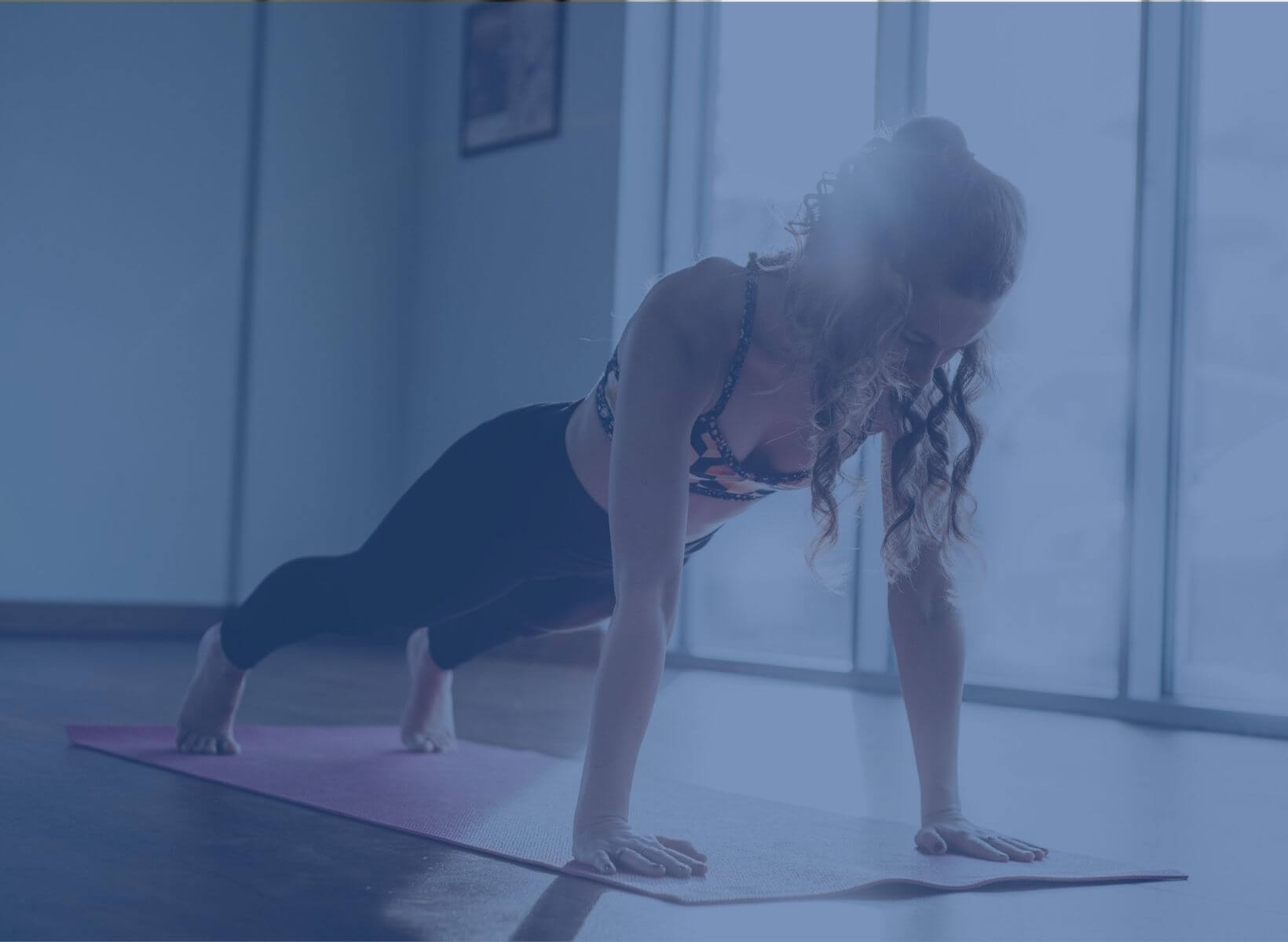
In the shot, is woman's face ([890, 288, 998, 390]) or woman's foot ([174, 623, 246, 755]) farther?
woman's foot ([174, 623, 246, 755])

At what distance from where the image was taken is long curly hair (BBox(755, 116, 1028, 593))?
3.98 feet

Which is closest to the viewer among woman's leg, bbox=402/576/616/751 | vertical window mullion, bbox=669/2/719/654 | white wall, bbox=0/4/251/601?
woman's leg, bbox=402/576/616/751

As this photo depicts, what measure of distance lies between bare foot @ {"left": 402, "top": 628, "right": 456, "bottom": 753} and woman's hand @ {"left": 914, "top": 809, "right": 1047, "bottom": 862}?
0.94 meters

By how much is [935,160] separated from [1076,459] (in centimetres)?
243

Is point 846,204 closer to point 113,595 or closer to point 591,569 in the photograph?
point 591,569

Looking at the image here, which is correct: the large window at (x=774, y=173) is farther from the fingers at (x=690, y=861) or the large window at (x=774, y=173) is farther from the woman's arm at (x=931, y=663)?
the fingers at (x=690, y=861)

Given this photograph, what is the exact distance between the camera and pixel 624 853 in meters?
1.24

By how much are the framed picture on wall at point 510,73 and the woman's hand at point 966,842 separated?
337 cm

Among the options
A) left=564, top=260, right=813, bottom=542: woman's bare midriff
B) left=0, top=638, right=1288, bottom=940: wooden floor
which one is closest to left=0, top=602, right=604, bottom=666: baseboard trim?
left=0, top=638, right=1288, bottom=940: wooden floor

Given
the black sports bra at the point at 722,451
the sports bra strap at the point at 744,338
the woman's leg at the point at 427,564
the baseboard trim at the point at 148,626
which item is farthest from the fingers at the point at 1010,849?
the baseboard trim at the point at 148,626

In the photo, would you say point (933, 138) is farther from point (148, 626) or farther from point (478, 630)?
point (148, 626)

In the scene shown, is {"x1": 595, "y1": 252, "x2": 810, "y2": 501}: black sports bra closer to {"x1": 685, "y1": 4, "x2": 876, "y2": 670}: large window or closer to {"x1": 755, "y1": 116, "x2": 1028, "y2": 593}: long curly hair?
{"x1": 755, "y1": 116, "x2": 1028, "y2": 593}: long curly hair

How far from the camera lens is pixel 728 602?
4258mm

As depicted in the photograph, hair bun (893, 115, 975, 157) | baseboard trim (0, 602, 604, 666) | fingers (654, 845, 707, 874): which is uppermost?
hair bun (893, 115, 975, 157)
